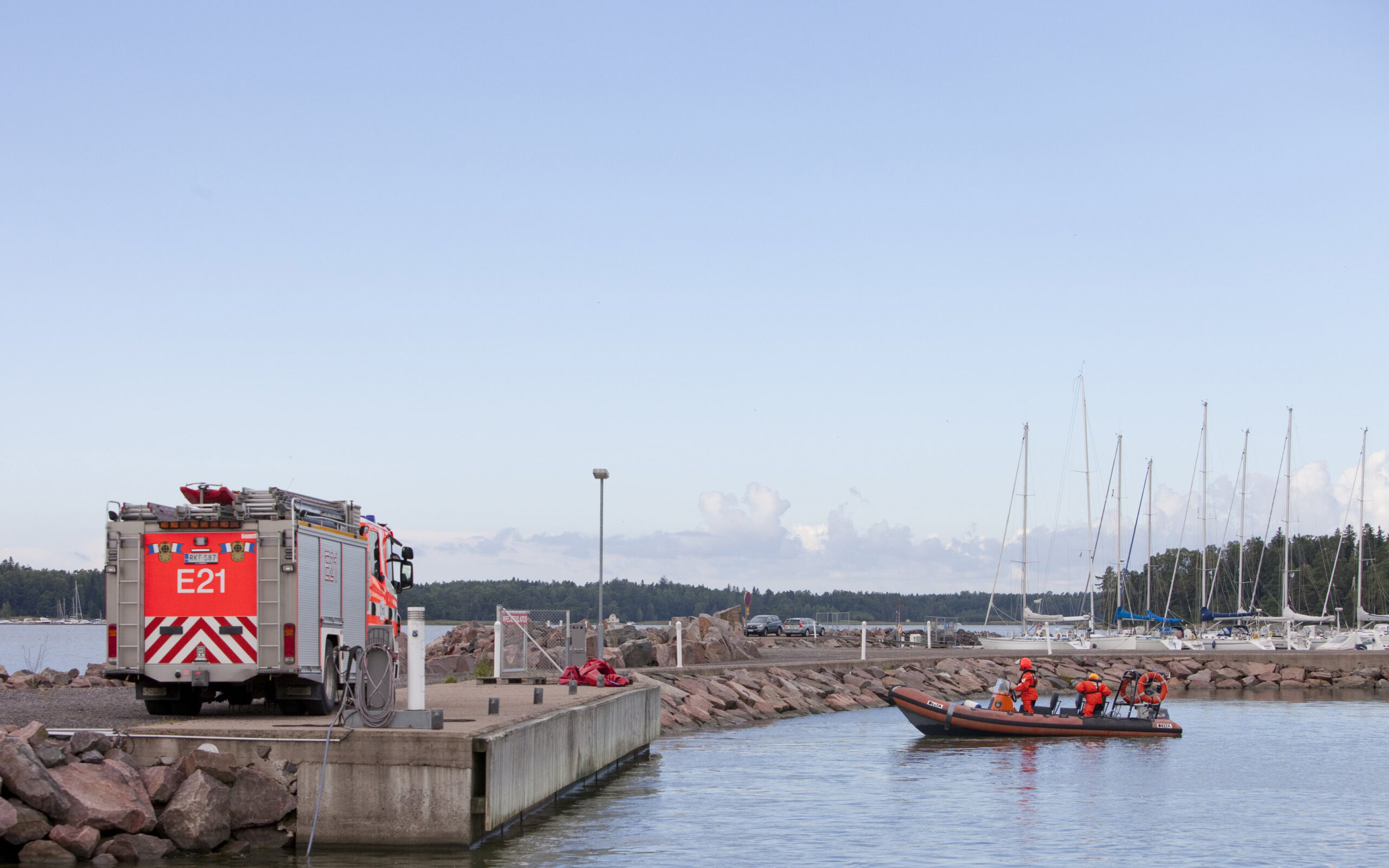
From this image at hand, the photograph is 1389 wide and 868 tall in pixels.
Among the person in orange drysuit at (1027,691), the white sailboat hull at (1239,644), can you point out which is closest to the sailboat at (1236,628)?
the white sailboat hull at (1239,644)

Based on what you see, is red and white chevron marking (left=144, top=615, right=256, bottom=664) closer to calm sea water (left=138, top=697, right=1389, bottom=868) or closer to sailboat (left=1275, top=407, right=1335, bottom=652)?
calm sea water (left=138, top=697, right=1389, bottom=868)

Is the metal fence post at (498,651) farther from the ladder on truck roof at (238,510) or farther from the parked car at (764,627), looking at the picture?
the parked car at (764,627)

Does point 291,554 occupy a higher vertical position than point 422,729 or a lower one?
higher

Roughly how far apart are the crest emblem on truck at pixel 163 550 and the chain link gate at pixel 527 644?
12232mm

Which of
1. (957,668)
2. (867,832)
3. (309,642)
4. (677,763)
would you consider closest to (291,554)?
(309,642)

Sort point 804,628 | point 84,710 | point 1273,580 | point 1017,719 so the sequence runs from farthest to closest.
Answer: point 1273,580 < point 804,628 < point 1017,719 < point 84,710

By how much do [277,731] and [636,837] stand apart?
6148mm

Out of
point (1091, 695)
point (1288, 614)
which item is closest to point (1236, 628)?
point (1288, 614)

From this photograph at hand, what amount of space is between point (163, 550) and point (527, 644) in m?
14.5

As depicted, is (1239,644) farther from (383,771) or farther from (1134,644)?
(383,771)

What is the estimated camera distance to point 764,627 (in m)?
82.6

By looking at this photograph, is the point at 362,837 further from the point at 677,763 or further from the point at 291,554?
the point at 677,763

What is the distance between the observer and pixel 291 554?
18703mm

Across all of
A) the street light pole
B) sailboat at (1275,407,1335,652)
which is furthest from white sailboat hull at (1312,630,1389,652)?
the street light pole
